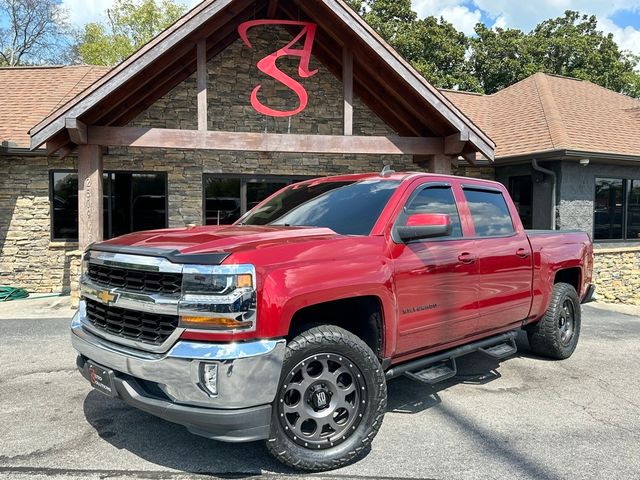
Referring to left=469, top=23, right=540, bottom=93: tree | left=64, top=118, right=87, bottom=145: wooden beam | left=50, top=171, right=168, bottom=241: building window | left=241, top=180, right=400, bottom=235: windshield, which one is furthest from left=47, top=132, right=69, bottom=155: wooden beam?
left=469, top=23, right=540, bottom=93: tree

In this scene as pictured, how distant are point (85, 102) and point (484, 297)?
6.62m

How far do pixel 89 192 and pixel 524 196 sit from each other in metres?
9.96

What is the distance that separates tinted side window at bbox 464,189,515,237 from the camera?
4.79 metres

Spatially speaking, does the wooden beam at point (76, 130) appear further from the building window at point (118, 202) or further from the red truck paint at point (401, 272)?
the red truck paint at point (401, 272)

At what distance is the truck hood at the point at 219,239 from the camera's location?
3.10 metres

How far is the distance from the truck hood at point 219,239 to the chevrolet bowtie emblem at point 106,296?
336 mm

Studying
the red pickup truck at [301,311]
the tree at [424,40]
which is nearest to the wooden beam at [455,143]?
the red pickup truck at [301,311]

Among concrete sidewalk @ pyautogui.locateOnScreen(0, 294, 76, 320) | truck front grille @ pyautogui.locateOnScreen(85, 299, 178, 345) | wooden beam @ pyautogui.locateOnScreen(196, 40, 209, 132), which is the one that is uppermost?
wooden beam @ pyautogui.locateOnScreen(196, 40, 209, 132)

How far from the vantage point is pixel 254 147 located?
8758 mm

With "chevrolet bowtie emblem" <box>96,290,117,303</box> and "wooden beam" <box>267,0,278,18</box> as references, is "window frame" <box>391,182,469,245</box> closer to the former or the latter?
"chevrolet bowtie emblem" <box>96,290,117,303</box>

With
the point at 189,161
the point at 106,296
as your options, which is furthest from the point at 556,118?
the point at 106,296

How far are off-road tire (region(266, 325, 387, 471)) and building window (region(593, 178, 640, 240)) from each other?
1106 cm

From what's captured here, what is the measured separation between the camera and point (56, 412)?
425 cm

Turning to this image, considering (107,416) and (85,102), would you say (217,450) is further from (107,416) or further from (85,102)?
(85,102)
